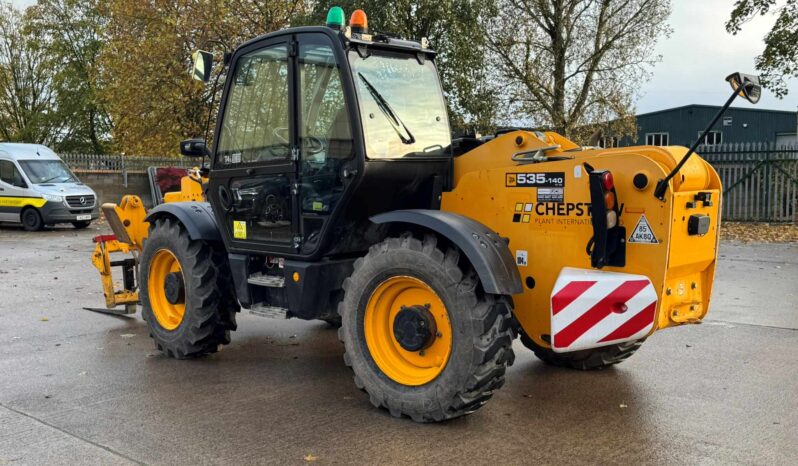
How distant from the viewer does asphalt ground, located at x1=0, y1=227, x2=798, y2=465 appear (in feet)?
13.6

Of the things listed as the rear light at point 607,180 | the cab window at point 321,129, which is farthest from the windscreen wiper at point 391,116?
the rear light at point 607,180

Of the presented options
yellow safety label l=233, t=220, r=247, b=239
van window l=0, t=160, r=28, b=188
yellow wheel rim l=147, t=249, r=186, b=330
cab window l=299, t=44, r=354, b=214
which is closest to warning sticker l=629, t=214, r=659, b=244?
cab window l=299, t=44, r=354, b=214

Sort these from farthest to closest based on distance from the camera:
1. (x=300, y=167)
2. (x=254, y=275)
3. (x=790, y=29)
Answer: (x=790, y=29) → (x=254, y=275) → (x=300, y=167)

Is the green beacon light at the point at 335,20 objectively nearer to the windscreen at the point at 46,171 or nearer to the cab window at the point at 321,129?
the cab window at the point at 321,129

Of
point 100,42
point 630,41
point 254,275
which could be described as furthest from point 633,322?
point 100,42

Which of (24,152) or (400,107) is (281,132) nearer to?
(400,107)

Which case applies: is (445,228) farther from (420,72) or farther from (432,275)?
(420,72)

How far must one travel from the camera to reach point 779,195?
19703mm

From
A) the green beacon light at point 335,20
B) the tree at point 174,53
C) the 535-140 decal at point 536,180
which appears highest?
the tree at point 174,53

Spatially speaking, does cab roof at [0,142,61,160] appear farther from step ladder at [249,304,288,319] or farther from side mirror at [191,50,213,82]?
A: step ladder at [249,304,288,319]

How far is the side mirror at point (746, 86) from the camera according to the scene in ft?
13.5

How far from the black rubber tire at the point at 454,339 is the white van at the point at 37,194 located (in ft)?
58.7

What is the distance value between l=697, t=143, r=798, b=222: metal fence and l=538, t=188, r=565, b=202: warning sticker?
17.1 m

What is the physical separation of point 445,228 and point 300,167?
1390 mm
